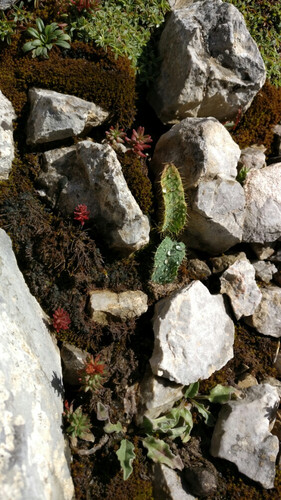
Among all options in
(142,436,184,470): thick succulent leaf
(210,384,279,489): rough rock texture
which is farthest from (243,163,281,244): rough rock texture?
(142,436,184,470): thick succulent leaf

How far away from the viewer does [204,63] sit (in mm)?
6699

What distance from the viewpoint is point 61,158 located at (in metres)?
6.23

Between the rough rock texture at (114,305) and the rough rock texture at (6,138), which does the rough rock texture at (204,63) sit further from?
the rough rock texture at (114,305)

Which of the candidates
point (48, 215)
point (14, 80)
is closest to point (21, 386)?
point (48, 215)

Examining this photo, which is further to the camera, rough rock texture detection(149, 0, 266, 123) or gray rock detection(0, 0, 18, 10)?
rough rock texture detection(149, 0, 266, 123)

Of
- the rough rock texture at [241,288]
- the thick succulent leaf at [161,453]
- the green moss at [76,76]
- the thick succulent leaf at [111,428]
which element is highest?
the green moss at [76,76]

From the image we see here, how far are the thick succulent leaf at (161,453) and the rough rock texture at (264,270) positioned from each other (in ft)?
9.02

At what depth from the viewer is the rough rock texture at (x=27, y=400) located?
439 centimetres

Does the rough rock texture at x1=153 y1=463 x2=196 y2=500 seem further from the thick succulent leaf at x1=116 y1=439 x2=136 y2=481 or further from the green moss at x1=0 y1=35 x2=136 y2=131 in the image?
the green moss at x1=0 y1=35 x2=136 y2=131

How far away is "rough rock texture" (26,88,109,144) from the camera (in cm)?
607

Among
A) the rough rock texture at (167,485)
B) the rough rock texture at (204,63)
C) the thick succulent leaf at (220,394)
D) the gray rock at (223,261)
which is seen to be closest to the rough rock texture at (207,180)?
the gray rock at (223,261)

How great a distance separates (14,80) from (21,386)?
13.2ft

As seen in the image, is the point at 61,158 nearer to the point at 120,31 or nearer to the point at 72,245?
the point at 72,245

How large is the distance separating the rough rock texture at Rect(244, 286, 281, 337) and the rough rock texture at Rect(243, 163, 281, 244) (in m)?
0.86
